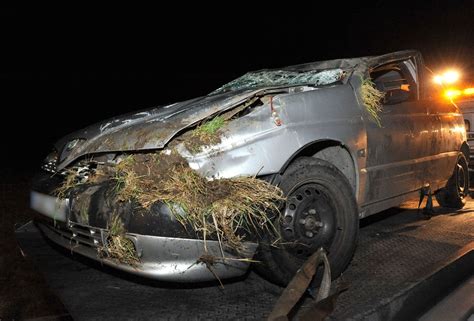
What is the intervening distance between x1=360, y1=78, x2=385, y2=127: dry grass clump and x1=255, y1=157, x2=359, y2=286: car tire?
2.42 ft

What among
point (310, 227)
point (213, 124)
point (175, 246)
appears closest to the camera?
point (175, 246)

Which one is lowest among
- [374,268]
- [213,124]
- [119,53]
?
[374,268]

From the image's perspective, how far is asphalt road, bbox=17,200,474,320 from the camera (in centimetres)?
249

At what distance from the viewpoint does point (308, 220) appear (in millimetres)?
2795

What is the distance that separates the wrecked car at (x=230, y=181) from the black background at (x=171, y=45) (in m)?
12.0

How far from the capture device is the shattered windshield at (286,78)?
3.53m

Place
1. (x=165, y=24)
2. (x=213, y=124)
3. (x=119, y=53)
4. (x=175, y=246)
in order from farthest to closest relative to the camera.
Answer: (x=165, y=24)
(x=119, y=53)
(x=213, y=124)
(x=175, y=246)

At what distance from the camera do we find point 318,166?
287 cm

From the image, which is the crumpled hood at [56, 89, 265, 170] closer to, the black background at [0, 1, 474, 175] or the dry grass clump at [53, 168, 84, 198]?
the dry grass clump at [53, 168, 84, 198]

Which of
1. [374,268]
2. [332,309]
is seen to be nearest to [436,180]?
[374,268]

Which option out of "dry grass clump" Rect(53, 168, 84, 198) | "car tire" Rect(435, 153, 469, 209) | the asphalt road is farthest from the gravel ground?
"car tire" Rect(435, 153, 469, 209)

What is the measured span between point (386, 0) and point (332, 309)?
2713cm

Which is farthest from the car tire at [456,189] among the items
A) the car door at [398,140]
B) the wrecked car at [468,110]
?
the wrecked car at [468,110]

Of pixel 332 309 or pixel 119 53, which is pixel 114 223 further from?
pixel 119 53
